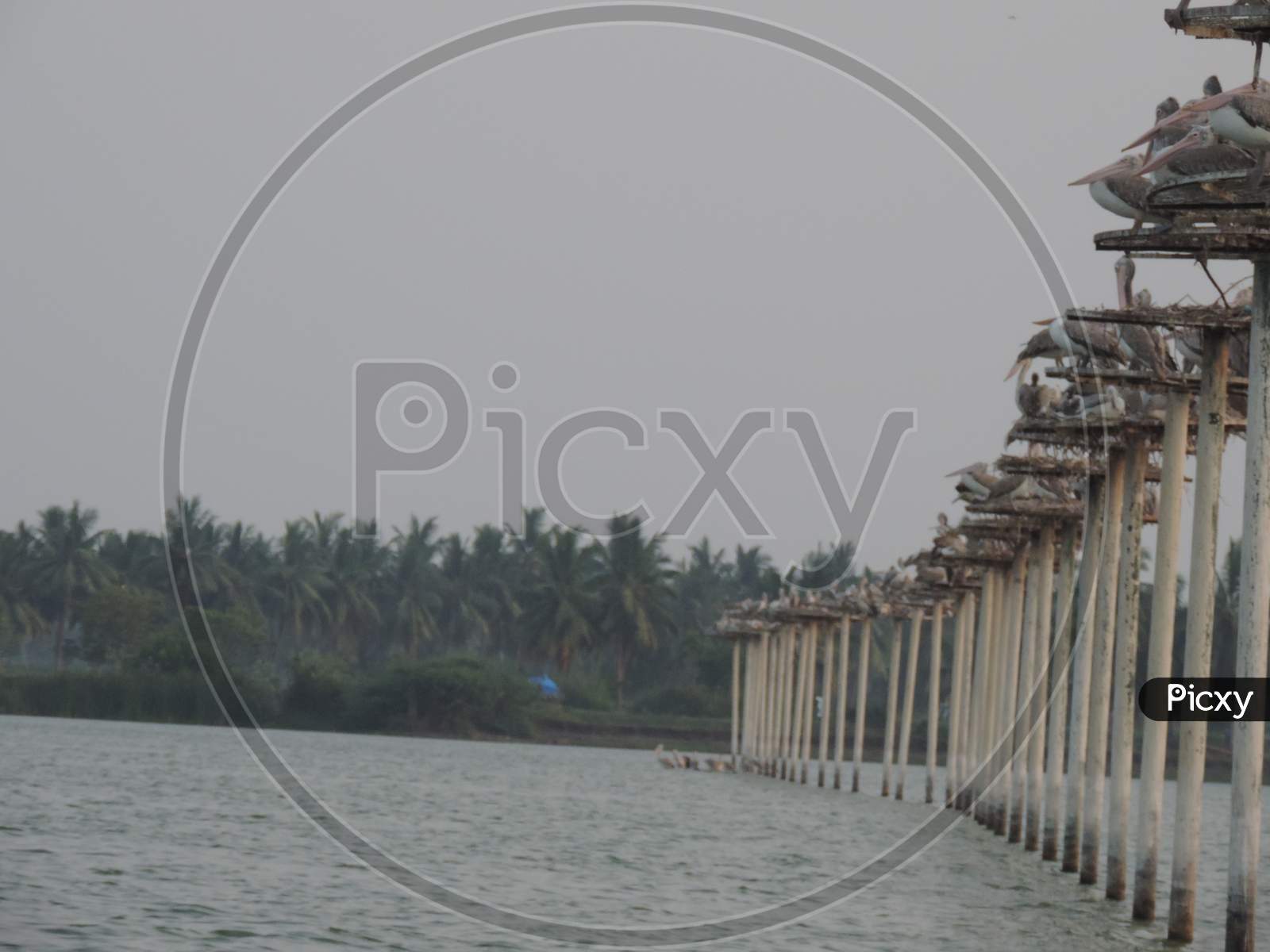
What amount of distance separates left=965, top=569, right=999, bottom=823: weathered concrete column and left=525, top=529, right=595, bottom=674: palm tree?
236 ft

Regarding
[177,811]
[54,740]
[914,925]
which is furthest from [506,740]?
[914,925]

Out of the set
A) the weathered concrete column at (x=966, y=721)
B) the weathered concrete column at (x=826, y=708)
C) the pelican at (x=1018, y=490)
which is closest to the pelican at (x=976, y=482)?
the pelican at (x=1018, y=490)

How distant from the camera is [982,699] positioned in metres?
50.9

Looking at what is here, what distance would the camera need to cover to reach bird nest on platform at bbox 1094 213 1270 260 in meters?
20.1

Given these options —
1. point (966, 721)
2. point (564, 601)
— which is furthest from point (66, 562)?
point (966, 721)

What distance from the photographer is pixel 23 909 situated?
24094mm

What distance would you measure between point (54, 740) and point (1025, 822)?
4980 cm

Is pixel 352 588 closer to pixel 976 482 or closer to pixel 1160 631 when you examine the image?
pixel 976 482

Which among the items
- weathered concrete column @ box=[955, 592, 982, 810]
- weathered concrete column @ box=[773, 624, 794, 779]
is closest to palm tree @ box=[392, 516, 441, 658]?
weathered concrete column @ box=[773, 624, 794, 779]

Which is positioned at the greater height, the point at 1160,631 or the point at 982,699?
the point at 1160,631

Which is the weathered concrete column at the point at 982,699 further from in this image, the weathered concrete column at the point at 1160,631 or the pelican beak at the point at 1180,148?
the pelican beak at the point at 1180,148

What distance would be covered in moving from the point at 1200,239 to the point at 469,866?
18.4m

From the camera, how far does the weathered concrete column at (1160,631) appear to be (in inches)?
1029

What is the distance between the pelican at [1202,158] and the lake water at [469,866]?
1004 centimetres
